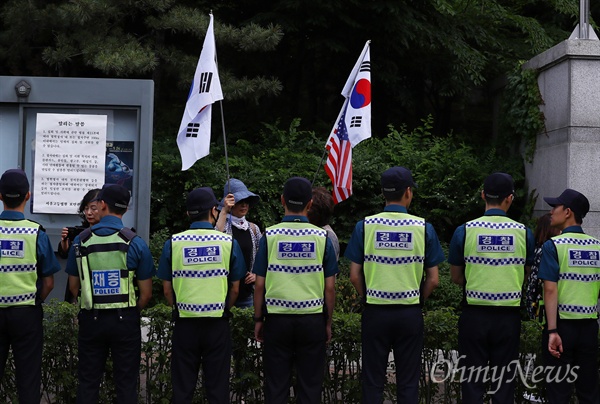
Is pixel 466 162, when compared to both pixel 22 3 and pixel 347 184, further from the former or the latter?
pixel 22 3

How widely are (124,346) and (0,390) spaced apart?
137 cm

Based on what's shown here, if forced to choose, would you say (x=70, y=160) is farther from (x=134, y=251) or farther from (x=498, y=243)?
(x=498, y=243)

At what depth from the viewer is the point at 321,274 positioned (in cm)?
641

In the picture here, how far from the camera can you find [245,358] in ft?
22.9

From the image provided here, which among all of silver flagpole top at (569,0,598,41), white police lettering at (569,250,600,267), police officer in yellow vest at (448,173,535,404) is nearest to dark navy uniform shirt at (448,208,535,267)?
police officer in yellow vest at (448,173,535,404)

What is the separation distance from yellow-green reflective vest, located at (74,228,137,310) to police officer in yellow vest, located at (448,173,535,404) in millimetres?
2457

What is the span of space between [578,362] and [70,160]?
5588 millimetres

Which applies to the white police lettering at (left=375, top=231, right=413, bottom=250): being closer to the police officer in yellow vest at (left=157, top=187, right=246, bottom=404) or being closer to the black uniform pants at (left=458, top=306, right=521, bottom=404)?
the black uniform pants at (left=458, top=306, right=521, bottom=404)

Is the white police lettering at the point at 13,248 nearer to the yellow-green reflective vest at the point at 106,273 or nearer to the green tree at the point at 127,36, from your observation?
the yellow-green reflective vest at the point at 106,273

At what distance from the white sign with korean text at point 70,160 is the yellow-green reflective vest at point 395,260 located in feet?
13.3

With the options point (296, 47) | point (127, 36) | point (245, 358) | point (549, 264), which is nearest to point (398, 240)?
point (549, 264)

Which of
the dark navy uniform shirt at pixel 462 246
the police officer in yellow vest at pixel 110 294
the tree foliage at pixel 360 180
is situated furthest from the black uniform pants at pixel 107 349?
the tree foliage at pixel 360 180

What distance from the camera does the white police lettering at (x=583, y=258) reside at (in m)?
6.45

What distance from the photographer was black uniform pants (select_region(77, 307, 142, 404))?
6359mm
